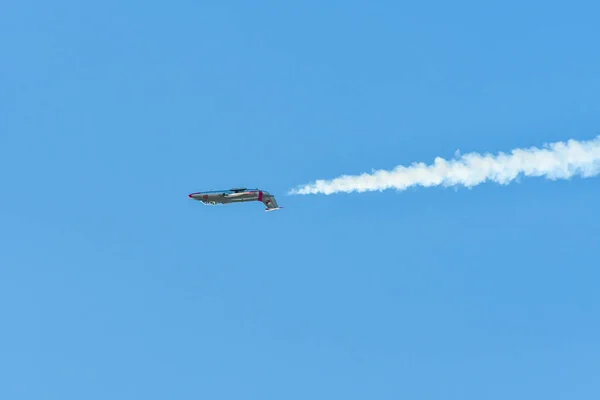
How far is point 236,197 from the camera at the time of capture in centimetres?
19238

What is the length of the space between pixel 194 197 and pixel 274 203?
12900mm

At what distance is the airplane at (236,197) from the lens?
19100cm

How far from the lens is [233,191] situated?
631 ft

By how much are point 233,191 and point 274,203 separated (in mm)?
6626

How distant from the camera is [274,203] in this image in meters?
192

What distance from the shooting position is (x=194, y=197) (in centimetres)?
19488

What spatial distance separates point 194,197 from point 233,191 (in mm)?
6805

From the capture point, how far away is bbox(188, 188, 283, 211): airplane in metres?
191
